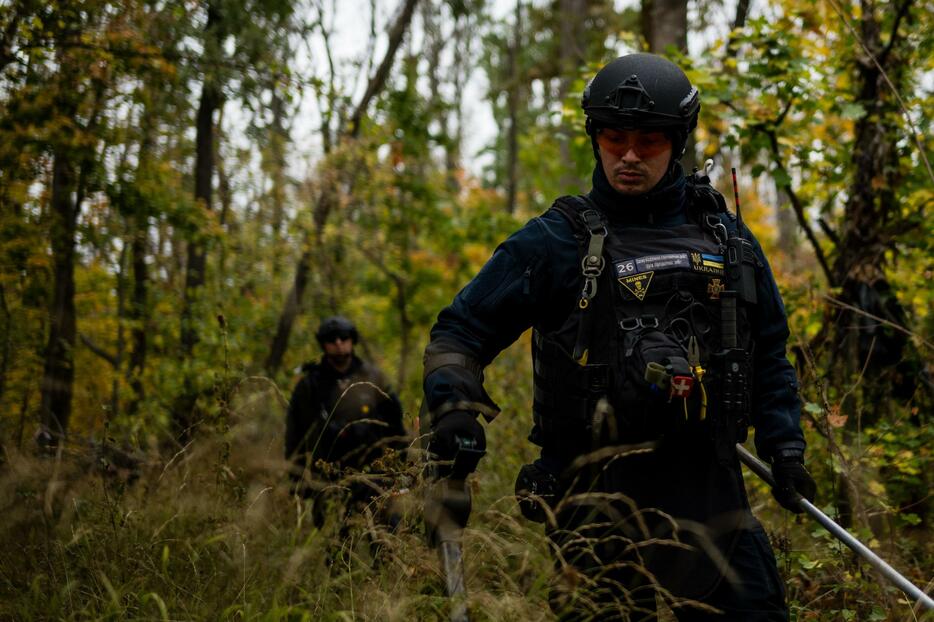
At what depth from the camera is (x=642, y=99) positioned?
9.52 feet

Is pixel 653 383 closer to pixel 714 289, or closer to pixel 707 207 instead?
pixel 714 289

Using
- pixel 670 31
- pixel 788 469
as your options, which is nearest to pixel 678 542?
pixel 788 469

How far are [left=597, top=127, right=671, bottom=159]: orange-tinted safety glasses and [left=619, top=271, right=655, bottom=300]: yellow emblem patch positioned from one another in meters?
0.40

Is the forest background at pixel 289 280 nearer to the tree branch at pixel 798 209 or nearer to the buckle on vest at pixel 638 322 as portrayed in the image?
the tree branch at pixel 798 209

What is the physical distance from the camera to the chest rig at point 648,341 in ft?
8.85

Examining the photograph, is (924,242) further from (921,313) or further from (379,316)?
(379,316)

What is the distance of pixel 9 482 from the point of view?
405 cm

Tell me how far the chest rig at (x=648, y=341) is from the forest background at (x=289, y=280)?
43 centimetres

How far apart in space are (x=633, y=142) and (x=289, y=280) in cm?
1019

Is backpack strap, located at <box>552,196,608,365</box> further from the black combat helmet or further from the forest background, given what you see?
the black combat helmet

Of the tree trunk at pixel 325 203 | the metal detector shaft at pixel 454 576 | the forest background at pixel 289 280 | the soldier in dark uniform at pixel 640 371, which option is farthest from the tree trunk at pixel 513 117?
the metal detector shaft at pixel 454 576

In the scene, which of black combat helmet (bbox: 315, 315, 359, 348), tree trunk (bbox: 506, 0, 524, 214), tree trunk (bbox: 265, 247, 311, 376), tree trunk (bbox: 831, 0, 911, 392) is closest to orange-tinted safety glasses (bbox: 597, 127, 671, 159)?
tree trunk (bbox: 831, 0, 911, 392)

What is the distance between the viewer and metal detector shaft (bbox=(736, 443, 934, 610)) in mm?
2639

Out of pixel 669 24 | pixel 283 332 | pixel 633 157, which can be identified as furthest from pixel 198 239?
pixel 633 157
